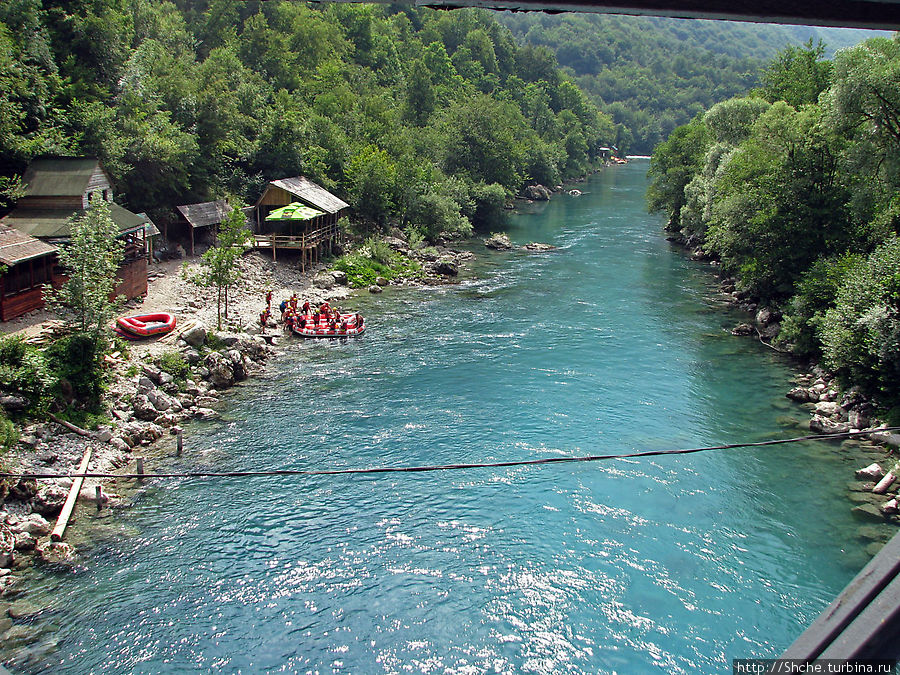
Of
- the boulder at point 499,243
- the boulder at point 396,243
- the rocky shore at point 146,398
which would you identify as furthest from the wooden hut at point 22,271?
the boulder at point 499,243

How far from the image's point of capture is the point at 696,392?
1003 inches

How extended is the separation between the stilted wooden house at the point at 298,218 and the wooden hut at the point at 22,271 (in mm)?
14745

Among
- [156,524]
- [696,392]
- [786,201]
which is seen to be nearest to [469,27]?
[786,201]

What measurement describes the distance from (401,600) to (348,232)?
3477cm

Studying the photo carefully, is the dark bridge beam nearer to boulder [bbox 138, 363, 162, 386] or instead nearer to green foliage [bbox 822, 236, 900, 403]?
A: green foliage [bbox 822, 236, 900, 403]

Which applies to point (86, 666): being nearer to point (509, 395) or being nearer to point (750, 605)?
point (750, 605)

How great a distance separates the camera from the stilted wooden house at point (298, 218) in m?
39.9

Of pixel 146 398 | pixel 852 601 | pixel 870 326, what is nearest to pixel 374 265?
pixel 146 398

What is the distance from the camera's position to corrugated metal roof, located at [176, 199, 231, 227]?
125 feet

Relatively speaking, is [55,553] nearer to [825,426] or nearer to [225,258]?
[225,258]

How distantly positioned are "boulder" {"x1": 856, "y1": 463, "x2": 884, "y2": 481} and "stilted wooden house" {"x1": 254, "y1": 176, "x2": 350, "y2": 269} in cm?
2938

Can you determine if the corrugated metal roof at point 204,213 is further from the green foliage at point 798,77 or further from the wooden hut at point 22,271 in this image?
the green foliage at point 798,77

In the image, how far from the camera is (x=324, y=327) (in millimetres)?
31172

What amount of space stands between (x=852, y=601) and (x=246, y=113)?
53.0 m
